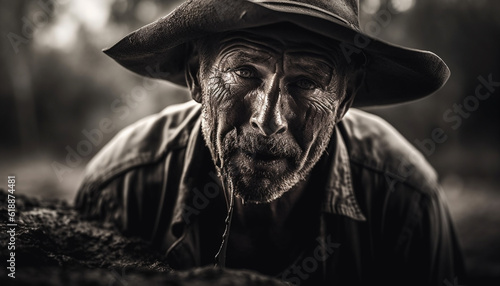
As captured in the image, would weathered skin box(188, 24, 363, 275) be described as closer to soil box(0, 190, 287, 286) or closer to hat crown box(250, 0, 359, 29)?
hat crown box(250, 0, 359, 29)

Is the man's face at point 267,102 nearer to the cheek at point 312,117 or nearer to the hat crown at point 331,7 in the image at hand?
the cheek at point 312,117

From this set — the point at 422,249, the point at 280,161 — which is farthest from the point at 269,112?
the point at 422,249

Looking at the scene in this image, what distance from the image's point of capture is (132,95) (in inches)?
301

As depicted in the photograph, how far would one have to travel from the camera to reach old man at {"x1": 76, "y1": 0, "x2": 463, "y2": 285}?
1.95 metres

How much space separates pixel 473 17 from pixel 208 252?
5639 mm

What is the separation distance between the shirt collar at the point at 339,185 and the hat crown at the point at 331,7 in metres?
0.76

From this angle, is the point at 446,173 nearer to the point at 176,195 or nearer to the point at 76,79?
the point at 176,195

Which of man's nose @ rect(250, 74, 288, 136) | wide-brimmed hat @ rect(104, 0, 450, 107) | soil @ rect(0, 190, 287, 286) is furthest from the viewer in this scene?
man's nose @ rect(250, 74, 288, 136)

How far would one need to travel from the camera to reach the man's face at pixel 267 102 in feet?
6.33

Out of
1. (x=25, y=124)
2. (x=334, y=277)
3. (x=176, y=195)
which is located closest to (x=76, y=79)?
(x=25, y=124)

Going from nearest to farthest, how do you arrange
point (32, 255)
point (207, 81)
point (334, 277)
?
point (32, 255), point (207, 81), point (334, 277)

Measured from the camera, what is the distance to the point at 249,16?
1.66m

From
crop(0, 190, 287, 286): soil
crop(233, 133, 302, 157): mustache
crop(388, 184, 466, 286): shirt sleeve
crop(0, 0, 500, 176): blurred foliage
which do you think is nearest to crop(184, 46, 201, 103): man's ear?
crop(233, 133, 302, 157): mustache

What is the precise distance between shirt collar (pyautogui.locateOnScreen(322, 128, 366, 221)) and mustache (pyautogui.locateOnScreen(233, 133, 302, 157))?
0.54 m
